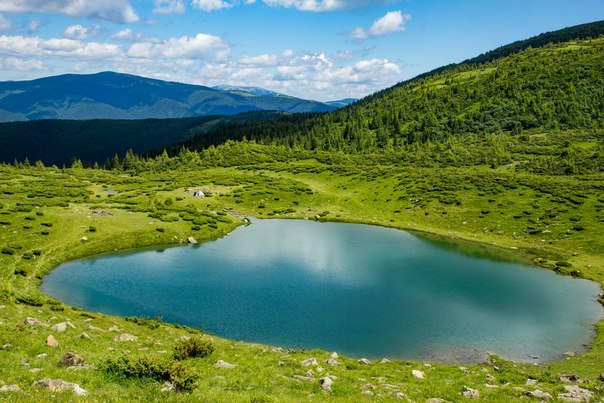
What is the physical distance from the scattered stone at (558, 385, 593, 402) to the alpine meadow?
15 cm

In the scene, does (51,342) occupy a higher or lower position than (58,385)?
lower

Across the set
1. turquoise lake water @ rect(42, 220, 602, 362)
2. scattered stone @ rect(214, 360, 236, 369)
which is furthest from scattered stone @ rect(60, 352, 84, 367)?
turquoise lake water @ rect(42, 220, 602, 362)

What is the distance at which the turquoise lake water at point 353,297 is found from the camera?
3391 cm

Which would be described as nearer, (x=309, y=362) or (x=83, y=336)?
(x=309, y=362)

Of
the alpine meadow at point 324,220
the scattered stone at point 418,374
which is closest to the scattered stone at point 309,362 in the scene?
the alpine meadow at point 324,220

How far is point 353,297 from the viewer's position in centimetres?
4278

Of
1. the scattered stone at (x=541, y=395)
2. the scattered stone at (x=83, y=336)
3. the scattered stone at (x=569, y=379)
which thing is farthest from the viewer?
the scattered stone at (x=83, y=336)

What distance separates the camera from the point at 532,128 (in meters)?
162

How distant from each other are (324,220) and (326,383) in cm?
6570

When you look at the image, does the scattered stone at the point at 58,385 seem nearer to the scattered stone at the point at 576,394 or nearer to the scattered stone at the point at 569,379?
the scattered stone at the point at 576,394

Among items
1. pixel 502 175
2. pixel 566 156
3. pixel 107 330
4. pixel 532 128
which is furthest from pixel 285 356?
pixel 532 128

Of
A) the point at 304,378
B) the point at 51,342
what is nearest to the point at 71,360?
the point at 51,342

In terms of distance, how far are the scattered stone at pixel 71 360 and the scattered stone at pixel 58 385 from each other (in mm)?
3489

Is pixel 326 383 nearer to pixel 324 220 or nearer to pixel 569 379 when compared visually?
pixel 569 379
